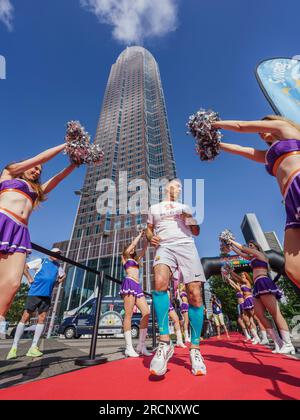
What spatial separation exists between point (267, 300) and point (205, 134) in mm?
3313

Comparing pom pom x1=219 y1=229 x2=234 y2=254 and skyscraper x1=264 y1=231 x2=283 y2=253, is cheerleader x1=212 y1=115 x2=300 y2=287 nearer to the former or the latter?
pom pom x1=219 y1=229 x2=234 y2=254

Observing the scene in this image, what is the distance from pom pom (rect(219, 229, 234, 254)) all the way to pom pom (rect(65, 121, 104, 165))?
352 cm

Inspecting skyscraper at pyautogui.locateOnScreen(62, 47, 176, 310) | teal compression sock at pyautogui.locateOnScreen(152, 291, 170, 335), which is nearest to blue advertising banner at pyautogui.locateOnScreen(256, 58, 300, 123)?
teal compression sock at pyautogui.locateOnScreen(152, 291, 170, 335)

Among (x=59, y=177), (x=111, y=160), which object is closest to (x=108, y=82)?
(x=111, y=160)

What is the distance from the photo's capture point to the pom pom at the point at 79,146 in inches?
95.5

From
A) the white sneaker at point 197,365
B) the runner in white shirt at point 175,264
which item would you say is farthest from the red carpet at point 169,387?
the runner in white shirt at point 175,264

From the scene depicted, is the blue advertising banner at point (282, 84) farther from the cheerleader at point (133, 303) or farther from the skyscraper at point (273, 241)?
the skyscraper at point (273, 241)

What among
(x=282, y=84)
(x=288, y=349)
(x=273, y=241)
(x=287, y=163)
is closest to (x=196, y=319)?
(x=287, y=163)

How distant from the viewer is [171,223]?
2.69m

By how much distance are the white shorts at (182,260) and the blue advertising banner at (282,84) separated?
478cm

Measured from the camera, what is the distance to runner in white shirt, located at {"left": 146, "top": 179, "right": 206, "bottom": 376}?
2217 millimetres

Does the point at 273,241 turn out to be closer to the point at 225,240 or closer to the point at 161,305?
the point at 225,240

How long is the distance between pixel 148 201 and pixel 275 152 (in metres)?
48.4

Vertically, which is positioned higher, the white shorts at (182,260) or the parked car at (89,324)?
the parked car at (89,324)
